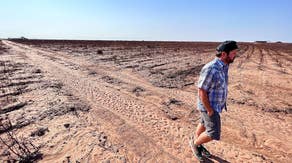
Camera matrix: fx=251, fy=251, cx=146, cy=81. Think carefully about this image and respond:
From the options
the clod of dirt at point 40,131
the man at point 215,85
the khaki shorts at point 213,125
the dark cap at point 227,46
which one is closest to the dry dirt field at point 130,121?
the clod of dirt at point 40,131

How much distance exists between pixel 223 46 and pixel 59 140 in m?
3.46

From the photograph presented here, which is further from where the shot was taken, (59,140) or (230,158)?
(59,140)

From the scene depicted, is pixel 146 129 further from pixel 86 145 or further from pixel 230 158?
pixel 230 158

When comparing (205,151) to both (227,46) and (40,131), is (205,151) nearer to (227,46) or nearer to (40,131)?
(227,46)

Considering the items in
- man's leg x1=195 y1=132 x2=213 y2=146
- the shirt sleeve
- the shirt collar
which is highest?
the shirt collar

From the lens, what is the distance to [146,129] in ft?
17.5

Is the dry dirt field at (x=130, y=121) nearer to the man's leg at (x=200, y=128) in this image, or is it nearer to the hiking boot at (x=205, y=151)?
the hiking boot at (x=205, y=151)

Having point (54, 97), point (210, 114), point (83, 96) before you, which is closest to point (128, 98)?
point (83, 96)

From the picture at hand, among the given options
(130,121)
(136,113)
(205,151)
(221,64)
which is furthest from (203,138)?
(136,113)

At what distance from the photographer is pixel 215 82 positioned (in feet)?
10.6

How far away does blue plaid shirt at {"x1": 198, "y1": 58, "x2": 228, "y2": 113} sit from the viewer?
3.20m

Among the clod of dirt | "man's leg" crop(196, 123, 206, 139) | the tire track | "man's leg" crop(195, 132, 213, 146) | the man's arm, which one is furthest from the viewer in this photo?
the clod of dirt

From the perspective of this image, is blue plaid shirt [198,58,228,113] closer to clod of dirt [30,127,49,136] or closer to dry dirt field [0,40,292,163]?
dry dirt field [0,40,292,163]

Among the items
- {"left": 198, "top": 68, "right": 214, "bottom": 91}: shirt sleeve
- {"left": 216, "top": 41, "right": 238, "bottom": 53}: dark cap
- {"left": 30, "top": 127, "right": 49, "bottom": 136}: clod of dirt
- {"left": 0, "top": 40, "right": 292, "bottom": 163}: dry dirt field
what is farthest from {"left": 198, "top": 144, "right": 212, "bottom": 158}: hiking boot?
{"left": 30, "top": 127, "right": 49, "bottom": 136}: clod of dirt
